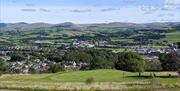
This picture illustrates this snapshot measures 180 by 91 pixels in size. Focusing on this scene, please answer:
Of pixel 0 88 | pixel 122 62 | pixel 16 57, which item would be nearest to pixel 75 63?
pixel 16 57

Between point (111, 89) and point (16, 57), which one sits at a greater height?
point (111, 89)

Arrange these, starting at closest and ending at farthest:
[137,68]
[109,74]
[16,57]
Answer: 1. [109,74]
2. [137,68]
3. [16,57]

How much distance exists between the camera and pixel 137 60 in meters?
68.4

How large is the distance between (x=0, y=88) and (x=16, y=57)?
115809 millimetres

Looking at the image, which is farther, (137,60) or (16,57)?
(16,57)

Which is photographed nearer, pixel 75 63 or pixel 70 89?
pixel 70 89

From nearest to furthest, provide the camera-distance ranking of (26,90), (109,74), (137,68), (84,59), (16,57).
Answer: (26,90)
(109,74)
(137,68)
(84,59)
(16,57)

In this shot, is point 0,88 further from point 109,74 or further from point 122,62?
point 122,62

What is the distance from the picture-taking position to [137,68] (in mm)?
67750

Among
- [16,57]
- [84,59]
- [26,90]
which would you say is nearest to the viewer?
[26,90]

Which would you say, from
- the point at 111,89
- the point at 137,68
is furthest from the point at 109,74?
the point at 111,89

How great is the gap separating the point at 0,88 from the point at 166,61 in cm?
3918

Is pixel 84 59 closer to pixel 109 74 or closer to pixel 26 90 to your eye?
pixel 109 74

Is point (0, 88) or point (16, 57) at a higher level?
point (0, 88)
